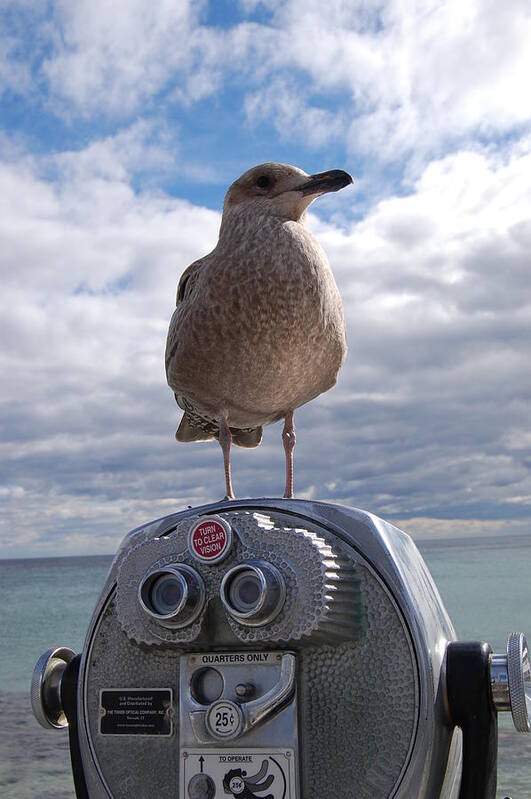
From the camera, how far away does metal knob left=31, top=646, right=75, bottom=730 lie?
2039 millimetres

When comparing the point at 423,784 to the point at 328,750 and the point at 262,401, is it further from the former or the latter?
the point at 262,401

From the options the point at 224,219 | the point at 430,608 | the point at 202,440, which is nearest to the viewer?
the point at 430,608

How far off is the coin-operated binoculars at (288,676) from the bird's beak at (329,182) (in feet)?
5.15

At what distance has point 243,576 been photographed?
1.77m

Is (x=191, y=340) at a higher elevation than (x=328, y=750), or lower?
higher

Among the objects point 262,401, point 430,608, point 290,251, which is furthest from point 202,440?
point 430,608

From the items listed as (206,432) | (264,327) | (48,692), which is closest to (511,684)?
(48,692)

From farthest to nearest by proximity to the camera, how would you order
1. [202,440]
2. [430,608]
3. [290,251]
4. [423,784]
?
[202,440]
[290,251]
[430,608]
[423,784]

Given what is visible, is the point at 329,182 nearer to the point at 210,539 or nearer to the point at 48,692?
the point at 210,539

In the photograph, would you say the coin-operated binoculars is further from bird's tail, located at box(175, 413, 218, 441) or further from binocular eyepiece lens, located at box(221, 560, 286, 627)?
bird's tail, located at box(175, 413, 218, 441)

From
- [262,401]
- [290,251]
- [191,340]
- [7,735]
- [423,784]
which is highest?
[290,251]

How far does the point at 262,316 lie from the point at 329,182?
1.91 feet

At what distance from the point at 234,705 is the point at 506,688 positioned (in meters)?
0.53

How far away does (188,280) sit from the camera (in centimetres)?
353
